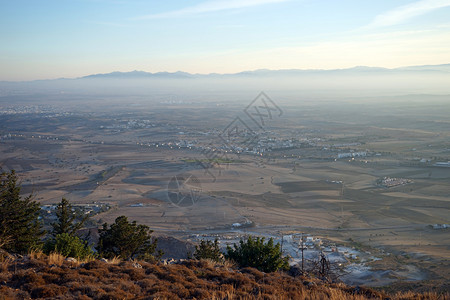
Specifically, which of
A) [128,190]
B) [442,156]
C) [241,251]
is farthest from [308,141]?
[241,251]

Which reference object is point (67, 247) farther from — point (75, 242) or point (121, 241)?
point (121, 241)

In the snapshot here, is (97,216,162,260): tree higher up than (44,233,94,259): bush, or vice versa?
(44,233,94,259): bush

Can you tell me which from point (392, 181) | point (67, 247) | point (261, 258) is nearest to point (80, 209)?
point (67, 247)

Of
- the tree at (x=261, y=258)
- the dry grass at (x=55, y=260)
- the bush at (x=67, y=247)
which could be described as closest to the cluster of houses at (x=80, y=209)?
the bush at (x=67, y=247)

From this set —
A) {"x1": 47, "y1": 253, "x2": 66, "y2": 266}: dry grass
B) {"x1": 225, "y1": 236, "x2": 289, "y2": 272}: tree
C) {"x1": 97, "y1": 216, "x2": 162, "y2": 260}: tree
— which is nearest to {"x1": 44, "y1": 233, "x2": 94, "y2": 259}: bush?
{"x1": 47, "y1": 253, "x2": 66, "y2": 266}: dry grass

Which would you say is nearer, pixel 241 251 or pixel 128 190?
pixel 241 251

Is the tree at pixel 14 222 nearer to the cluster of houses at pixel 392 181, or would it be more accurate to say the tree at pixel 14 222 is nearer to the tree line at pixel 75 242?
the tree line at pixel 75 242

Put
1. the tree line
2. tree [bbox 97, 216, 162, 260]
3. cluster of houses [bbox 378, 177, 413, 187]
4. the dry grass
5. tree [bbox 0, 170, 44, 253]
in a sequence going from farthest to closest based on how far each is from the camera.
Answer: cluster of houses [bbox 378, 177, 413, 187] < tree [bbox 97, 216, 162, 260] < tree [bbox 0, 170, 44, 253] < the tree line < the dry grass

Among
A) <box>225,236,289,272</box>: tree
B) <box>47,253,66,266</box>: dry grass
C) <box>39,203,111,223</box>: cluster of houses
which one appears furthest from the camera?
<box>39,203,111,223</box>: cluster of houses

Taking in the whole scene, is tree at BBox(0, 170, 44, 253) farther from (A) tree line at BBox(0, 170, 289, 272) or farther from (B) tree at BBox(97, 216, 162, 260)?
(B) tree at BBox(97, 216, 162, 260)

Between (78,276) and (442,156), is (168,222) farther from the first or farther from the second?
(442,156)
